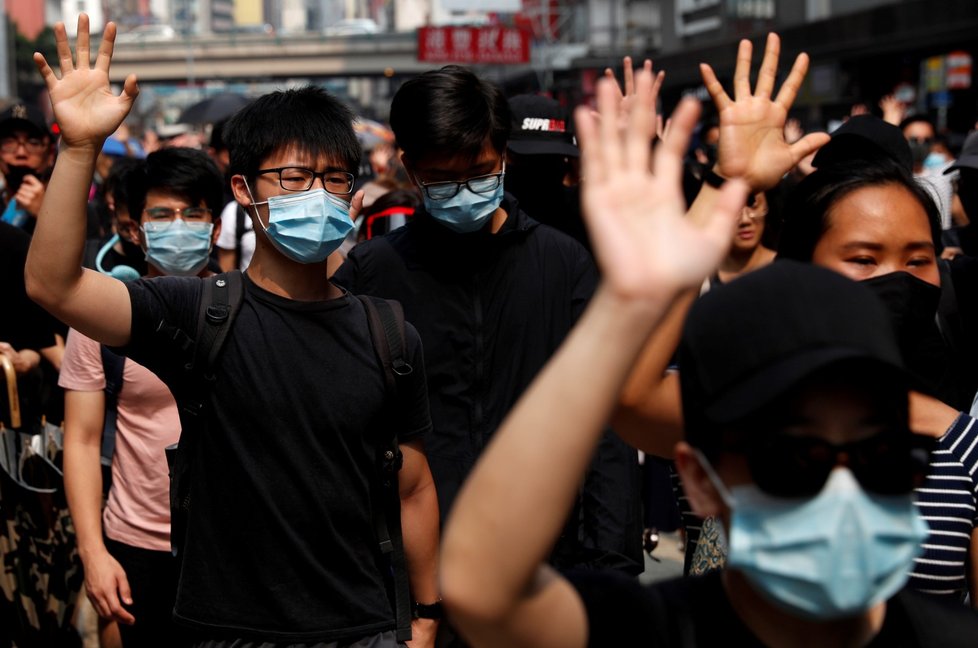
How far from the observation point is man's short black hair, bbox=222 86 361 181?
10.9 ft

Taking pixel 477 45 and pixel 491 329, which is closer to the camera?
pixel 491 329

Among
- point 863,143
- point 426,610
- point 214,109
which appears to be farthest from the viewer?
point 214,109

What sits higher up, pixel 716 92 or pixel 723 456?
pixel 716 92

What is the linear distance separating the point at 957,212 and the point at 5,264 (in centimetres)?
572

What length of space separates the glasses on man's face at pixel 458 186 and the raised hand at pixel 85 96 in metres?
1.08

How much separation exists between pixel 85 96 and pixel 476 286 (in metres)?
1.33

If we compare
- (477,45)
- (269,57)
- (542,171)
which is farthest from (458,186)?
(269,57)

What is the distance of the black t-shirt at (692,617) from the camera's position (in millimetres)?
1830

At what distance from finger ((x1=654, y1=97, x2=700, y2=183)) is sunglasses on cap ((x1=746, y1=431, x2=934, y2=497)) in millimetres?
376

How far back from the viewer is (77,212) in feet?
9.18

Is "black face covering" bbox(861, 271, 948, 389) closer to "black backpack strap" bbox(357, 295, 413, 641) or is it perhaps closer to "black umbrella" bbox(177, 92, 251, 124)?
"black backpack strap" bbox(357, 295, 413, 641)

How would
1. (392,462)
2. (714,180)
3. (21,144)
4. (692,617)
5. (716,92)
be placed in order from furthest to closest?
(21,144), (392,462), (716,92), (714,180), (692,617)

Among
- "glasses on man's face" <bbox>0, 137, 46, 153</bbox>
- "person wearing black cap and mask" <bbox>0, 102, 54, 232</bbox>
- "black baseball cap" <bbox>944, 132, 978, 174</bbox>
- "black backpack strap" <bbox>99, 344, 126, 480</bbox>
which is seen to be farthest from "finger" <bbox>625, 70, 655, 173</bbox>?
"glasses on man's face" <bbox>0, 137, 46, 153</bbox>

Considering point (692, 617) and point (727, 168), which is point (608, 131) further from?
point (727, 168)
